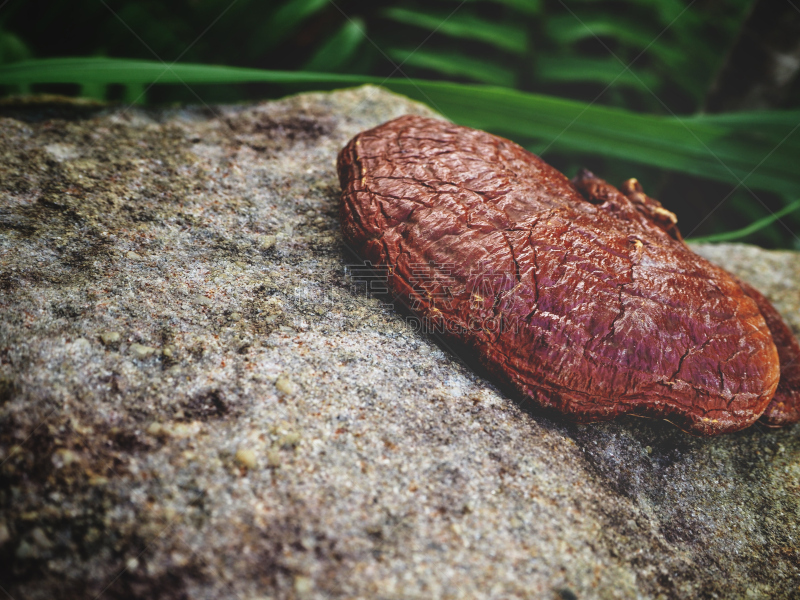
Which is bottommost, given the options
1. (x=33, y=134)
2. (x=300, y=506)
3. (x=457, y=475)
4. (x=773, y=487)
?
(x=33, y=134)

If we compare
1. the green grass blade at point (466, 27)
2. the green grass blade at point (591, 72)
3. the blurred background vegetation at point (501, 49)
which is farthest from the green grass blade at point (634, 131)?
the green grass blade at point (466, 27)

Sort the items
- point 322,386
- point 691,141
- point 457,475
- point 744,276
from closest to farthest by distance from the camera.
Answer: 1. point 457,475
2. point 322,386
3. point 744,276
4. point 691,141

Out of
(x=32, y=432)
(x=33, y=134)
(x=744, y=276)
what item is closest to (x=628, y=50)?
(x=744, y=276)

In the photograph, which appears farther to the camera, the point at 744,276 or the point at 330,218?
the point at 744,276

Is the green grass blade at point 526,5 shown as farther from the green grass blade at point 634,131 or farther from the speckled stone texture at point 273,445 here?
the speckled stone texture at point 273,445

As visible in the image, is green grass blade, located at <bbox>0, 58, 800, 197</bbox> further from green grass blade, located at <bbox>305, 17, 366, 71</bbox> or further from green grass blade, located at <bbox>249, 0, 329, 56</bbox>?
green grass blade, located at <bbox>249, 0, 329, 56</bbox>

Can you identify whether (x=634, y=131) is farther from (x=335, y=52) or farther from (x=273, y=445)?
(x=273, y=445)

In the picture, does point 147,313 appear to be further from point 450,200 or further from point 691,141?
point 691,141

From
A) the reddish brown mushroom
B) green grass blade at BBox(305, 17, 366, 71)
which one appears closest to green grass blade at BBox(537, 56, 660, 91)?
green grass blade at BBox(305, 17, 366, 71)
